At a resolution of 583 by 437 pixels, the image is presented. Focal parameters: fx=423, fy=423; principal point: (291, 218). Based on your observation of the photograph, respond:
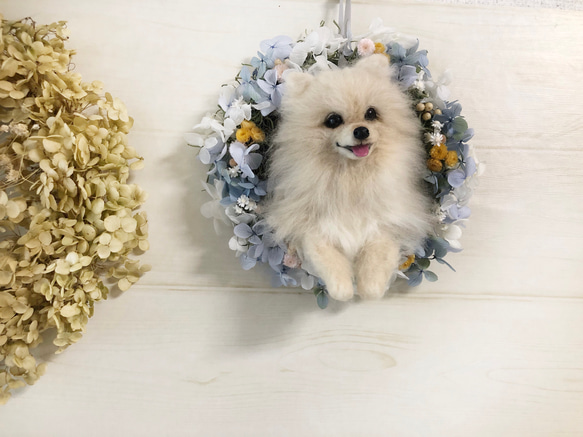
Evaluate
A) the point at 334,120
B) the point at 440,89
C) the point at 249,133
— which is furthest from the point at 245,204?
the point at 440,89

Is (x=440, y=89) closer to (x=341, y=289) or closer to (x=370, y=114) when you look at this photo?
(x=370, y=114)

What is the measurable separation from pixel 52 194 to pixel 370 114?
643 millimetres

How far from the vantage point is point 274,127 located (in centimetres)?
85

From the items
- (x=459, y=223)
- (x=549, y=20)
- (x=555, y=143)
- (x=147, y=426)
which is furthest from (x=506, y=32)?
(x=147, y=426)

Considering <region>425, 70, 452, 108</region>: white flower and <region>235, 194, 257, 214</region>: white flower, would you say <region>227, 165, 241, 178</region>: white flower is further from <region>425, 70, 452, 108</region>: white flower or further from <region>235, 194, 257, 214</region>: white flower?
<region>425, 70, 452, 108</region>: white flower

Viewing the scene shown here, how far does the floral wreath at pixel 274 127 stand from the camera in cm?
82

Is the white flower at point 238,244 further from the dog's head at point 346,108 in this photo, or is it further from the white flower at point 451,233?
the white flower at point 451,233

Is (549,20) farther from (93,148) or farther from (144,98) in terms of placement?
(93,148)

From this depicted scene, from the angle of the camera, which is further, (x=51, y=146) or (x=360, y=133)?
(x=51, y=146)

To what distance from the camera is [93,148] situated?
33.4 inches

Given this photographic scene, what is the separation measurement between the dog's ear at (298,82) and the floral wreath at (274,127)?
4 centimetres

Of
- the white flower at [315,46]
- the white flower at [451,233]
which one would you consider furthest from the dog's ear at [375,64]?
the white flower at [451,233]

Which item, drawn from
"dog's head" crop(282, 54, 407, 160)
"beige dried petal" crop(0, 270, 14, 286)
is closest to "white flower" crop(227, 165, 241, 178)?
"dog's head" crop(282, 54, 407, 160)

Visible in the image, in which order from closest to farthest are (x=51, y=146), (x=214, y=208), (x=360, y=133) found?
(x=360, y=133), (x=51, y=146), (x=214, y=208)
